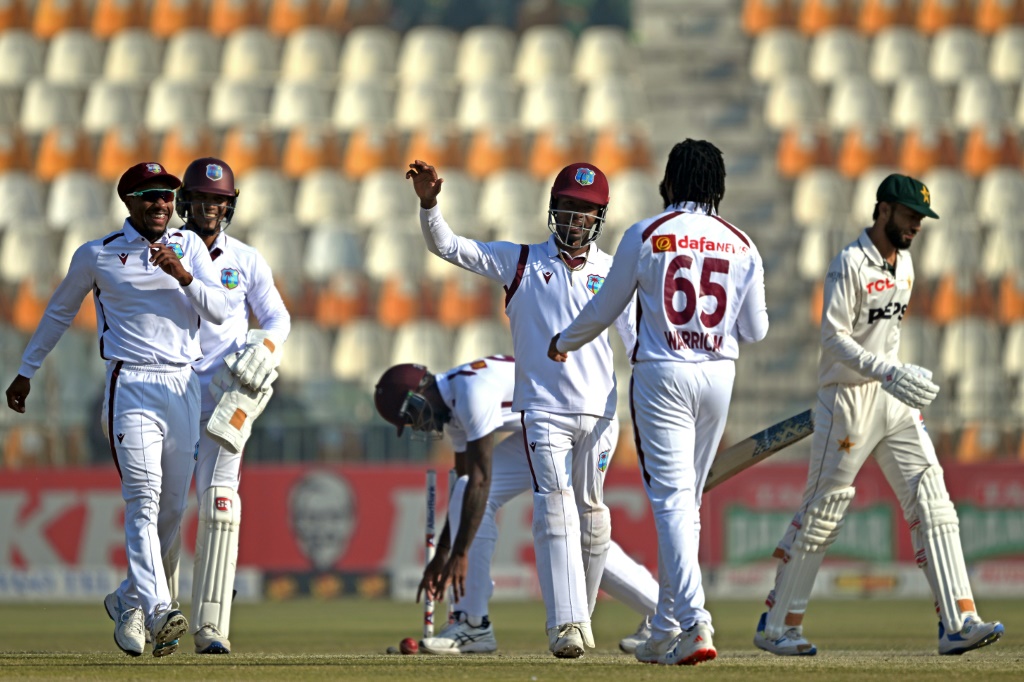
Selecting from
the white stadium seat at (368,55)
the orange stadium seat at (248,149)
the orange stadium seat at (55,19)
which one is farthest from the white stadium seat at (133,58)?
the white stadium seat at (368,55)

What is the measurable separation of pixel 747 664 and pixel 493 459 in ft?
8.12

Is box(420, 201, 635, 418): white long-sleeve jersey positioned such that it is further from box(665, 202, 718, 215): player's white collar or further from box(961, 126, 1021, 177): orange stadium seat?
box(961, 126, 1021, 177): orange stadium seat

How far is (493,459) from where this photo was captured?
8.84 meters

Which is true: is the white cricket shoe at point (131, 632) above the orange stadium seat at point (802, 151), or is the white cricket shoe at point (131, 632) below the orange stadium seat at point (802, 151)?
below

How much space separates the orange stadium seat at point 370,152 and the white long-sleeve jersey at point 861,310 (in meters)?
15.6

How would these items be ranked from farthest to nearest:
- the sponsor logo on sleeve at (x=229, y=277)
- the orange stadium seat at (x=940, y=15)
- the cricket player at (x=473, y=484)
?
the orange stadium seat at (x=940, y=15), the cricket player at (x=473, y=484), the sponsor logo on sleeve at (x=229, y=277)

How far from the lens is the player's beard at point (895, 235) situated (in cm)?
768

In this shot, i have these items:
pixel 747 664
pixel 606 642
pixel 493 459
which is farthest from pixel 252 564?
pixel 747 664

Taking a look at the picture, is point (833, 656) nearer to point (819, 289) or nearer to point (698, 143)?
point (698, 143)

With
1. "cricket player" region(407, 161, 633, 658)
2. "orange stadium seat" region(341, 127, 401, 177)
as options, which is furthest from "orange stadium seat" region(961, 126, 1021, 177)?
"cricket player" region(407, 161, 633, 658)

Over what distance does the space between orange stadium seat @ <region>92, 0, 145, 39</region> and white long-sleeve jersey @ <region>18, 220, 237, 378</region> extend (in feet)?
63.0

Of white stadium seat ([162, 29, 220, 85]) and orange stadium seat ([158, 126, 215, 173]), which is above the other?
white stadium seat ([162, 29, 220, 85])

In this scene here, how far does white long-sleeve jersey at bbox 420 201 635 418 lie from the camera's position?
282 inches

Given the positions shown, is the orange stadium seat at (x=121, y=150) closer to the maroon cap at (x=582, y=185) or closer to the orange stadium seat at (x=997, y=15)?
the orange stadium seat at (x=997, y=15)
